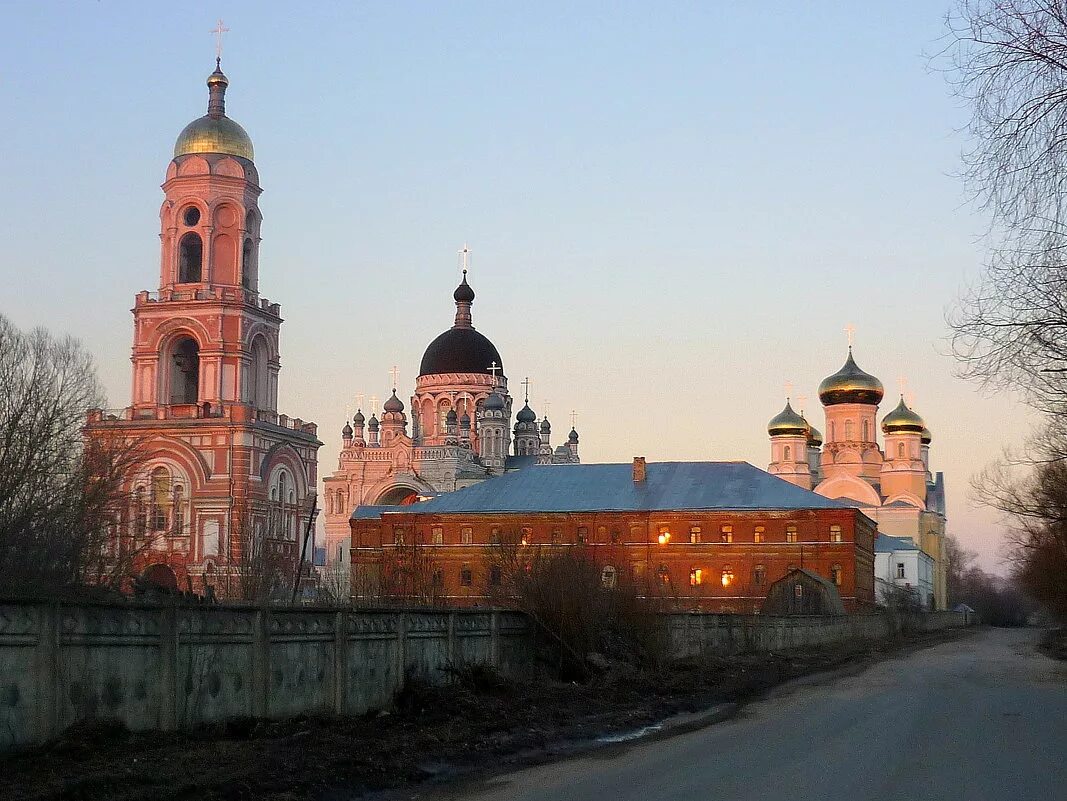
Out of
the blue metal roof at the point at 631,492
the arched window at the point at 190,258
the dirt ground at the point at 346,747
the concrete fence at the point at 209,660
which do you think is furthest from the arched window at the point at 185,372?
the concrete fence at the point at 209,660

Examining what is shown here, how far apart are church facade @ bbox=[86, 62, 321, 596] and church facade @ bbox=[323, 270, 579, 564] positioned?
26031 millimetres

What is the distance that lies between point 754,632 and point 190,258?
47.1 meters

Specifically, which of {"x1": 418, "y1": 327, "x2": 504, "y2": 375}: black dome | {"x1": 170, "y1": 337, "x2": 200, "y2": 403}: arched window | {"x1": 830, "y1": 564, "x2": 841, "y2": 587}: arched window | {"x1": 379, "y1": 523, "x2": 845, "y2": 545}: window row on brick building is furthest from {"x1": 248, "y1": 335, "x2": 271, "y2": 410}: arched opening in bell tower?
{"x1": 418, "y1": 327, "x2": 504, "y2": 375}: black dome

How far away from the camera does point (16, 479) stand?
31.5 m

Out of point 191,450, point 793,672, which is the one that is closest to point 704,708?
point 793,672

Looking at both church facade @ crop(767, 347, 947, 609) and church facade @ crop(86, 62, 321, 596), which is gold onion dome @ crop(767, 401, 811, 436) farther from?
church facade @ crop(86, 62, 321, 596)

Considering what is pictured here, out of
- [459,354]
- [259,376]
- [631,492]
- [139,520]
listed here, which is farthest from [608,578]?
[459,354]

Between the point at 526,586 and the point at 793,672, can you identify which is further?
the point at 793,672

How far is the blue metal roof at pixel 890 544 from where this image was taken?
103 m

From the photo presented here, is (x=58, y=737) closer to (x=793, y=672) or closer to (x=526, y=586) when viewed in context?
(x=526, y=586)

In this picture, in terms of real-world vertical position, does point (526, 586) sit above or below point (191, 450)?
below

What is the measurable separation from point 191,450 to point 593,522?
65.7ft

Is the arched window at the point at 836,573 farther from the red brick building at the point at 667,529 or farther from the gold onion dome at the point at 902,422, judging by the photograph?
the gold onion dome at the point at 902,422

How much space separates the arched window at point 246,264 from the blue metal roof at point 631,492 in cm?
1428
